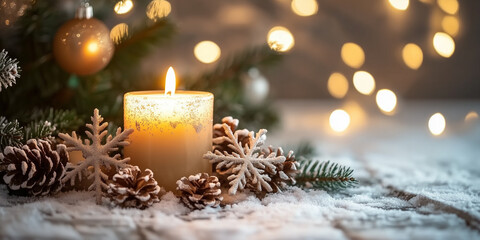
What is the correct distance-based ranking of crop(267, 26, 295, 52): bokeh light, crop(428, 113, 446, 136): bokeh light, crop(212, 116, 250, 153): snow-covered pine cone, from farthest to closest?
crop(267, 26, 295, 52): bokeh light < crop(428, 113, 446, 136): bokeh light < crop(212, 116, 250, 153): snow-covered pine cone

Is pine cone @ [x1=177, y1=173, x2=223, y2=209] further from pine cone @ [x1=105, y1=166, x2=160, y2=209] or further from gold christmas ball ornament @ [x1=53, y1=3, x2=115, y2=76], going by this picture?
gold christmas ball ornament @ [x1=53, y1=3, x2=115, y2=76]

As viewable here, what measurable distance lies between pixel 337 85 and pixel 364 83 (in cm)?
12

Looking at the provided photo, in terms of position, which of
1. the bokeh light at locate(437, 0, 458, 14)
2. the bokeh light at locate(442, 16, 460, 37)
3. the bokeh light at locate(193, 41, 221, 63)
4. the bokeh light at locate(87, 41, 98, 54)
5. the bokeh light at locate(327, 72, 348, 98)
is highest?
the bokeh light at locate(437, 0, 458, 14)

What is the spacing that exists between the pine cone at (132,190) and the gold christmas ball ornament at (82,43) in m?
0.26

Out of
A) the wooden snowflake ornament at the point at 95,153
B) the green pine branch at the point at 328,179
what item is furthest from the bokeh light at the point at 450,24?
the wooden snowflake ornament at the point at 95,153

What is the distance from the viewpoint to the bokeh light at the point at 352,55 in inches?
80.4

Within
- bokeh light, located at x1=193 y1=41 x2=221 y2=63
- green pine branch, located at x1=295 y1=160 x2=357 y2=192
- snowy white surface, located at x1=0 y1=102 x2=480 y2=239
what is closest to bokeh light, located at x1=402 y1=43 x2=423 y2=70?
bokeh light, located at x1=193 y1=41 x2=221 y2=63

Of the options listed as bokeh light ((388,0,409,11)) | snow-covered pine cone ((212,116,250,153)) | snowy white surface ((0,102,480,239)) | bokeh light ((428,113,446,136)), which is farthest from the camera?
bokeh light ((388,0,409,11))

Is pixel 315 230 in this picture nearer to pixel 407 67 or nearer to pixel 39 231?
pixel 39 231

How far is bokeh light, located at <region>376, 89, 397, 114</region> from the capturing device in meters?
1.90

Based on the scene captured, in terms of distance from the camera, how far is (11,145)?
696 millimetres

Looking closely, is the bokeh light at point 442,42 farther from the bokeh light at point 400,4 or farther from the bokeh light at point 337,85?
the bokeh light at point 337,85

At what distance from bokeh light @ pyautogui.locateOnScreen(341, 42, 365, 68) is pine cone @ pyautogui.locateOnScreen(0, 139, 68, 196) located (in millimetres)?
1571

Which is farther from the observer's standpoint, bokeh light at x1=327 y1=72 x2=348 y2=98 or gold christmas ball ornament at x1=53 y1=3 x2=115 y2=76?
bokeh light at x1=327 y1=72 x2=348 y2=98
